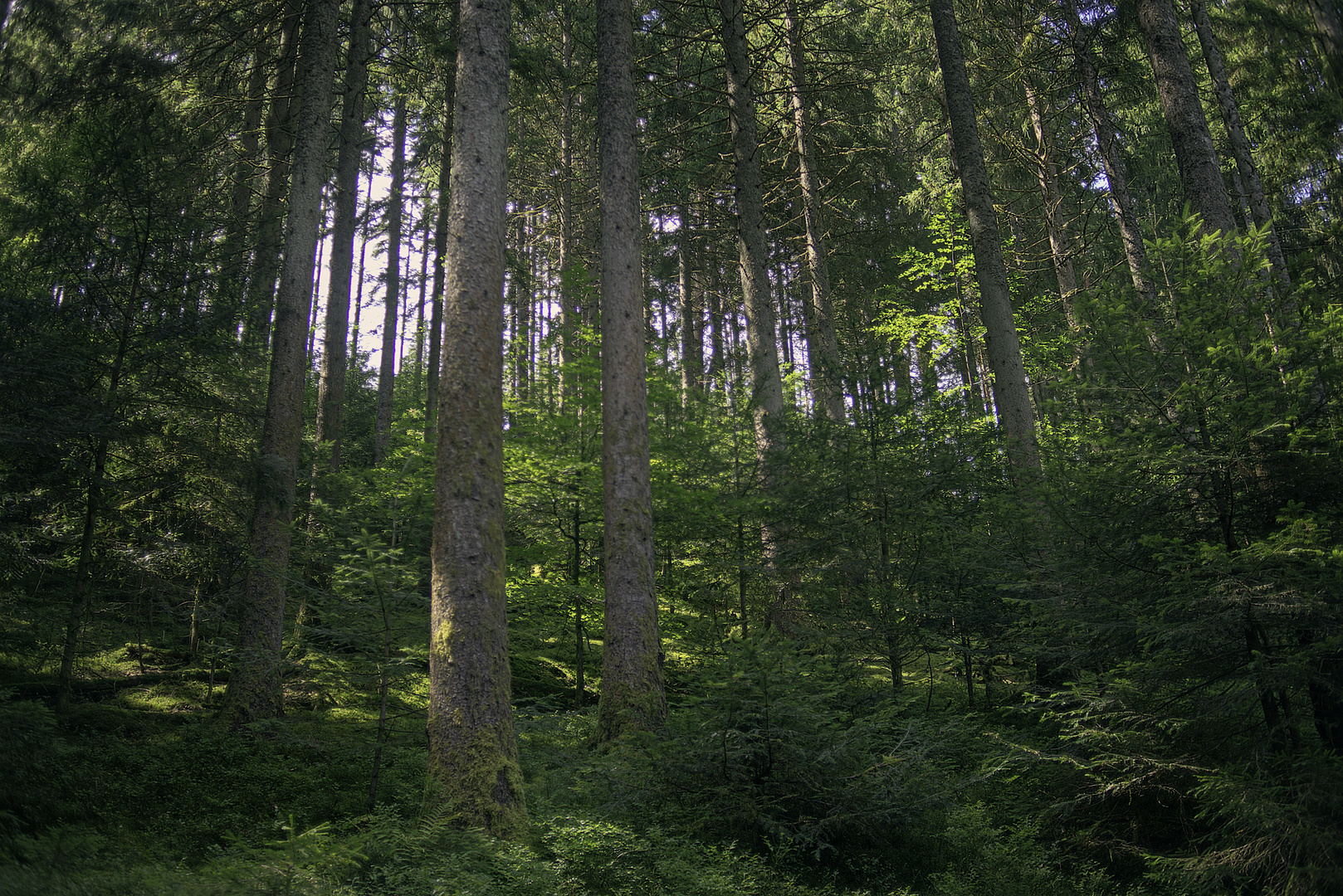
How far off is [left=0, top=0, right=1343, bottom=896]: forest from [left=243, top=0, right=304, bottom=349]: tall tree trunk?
0.14 m

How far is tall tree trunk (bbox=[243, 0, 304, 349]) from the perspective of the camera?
10.6 meters

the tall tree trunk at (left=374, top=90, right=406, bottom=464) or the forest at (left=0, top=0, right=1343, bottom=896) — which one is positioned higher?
the tall tree trunk at (left=374, top=90, right=406, bottom=464)

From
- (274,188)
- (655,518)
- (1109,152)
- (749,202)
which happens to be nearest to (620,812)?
(655,518)

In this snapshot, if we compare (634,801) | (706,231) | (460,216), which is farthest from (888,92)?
(634,801)

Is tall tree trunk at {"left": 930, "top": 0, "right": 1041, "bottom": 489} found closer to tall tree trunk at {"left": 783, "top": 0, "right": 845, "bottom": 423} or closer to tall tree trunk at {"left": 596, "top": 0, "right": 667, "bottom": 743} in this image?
tall tree trunk at {"left": 783, "top": 0, "right": 845, "bottom": 423}

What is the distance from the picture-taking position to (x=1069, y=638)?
6.74 meters

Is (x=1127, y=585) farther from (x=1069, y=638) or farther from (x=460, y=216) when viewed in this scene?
(x=460, y=216)

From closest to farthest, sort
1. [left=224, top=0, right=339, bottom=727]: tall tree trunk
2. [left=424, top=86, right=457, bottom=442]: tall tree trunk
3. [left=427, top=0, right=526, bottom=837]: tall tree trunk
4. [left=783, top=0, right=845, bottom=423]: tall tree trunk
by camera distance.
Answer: [left=427, top=0, right=526, bottom=837]: tall tree trunk → [left=224, top=0, right=339, bottom=727]: tall tree trunk → [left=783, top=0, right=845, bottom=423]: tall tree trunk → [left=424, top=86, right=457, bottom=442]: tall tree trunk

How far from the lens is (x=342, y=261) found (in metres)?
15.7

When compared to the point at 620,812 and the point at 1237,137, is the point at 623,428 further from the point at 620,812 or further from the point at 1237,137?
the point at 1237,137

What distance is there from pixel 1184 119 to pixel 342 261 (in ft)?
51.3

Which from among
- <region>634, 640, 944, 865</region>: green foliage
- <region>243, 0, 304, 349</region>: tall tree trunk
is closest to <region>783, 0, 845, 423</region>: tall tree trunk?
<region>243, 0, 304, 349</region>: tall tree trunk

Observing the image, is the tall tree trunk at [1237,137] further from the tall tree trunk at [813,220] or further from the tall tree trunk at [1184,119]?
the tall tree trunk at [813,220]

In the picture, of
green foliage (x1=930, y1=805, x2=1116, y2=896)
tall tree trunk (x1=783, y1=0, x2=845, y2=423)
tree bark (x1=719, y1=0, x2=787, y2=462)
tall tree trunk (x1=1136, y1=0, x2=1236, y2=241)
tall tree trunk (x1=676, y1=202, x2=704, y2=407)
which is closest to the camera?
green foliage (x1=930, y1=805, x2=1116, y2=896)
